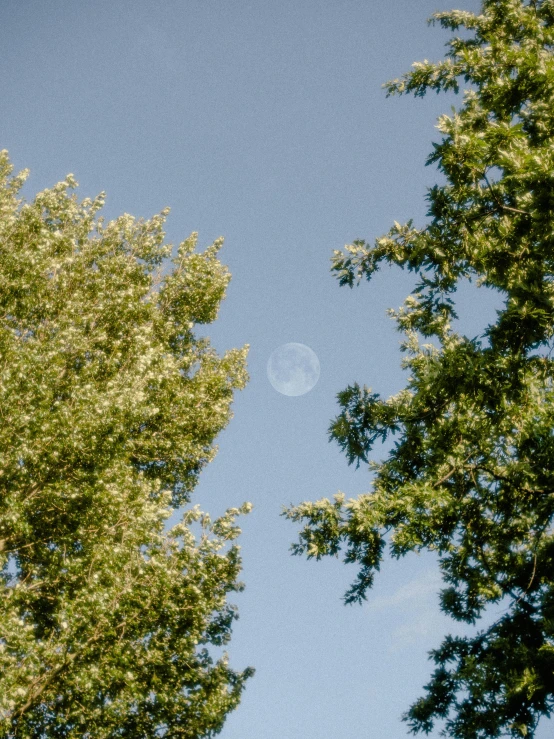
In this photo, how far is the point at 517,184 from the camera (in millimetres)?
7750

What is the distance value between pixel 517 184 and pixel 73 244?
13985 millimetres

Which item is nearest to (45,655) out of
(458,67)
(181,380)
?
(181,380)

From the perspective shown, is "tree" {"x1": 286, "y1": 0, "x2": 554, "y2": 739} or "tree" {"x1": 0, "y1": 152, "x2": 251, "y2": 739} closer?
"tree" {"x1": 286, "y1": 0, "x2": 554, "y2": 739}

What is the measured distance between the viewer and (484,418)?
9750 millimetres

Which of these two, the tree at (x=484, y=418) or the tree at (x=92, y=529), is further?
the tree at (x=92, y=529)

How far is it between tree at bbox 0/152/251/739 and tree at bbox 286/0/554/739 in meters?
4.68

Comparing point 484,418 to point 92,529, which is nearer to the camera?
point 484,418

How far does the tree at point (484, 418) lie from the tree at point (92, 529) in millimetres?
4683

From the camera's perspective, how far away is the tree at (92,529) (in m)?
10.3

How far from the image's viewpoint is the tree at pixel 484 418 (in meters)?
8.10

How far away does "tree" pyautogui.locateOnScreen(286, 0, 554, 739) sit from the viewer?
810cm

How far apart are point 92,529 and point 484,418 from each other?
989 centimetres

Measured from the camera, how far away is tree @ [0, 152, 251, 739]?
10.3 m

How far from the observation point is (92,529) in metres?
11.9
